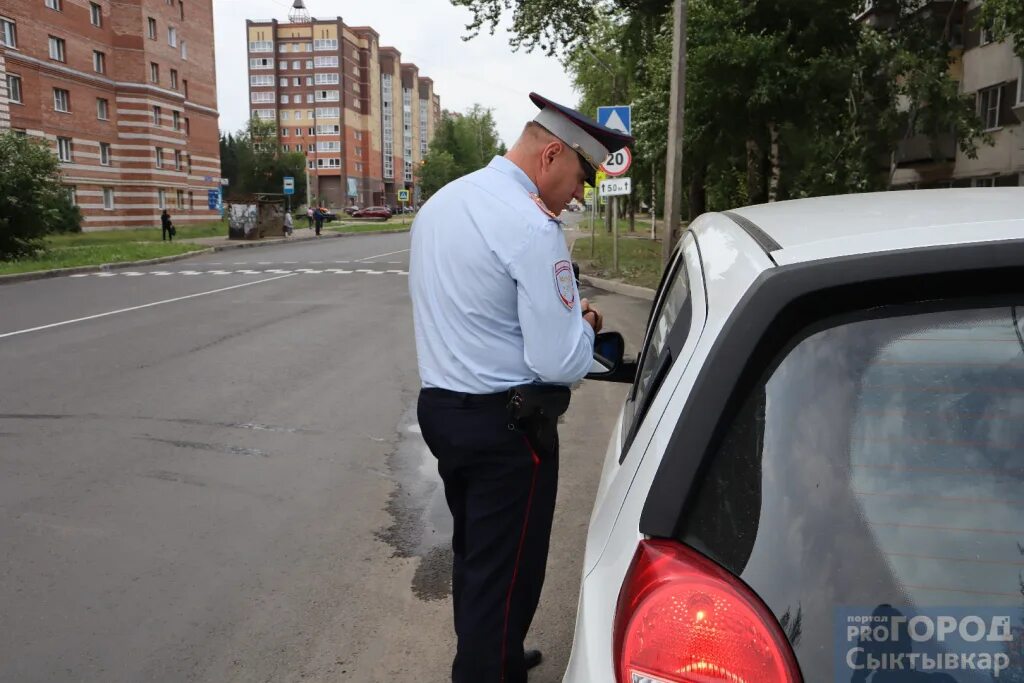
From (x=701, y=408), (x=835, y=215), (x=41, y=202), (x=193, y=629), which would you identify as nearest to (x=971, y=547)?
(x=701, y=408)

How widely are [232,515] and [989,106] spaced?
31.4 metres

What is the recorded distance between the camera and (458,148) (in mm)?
104250

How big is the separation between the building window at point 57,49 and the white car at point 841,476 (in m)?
52.7

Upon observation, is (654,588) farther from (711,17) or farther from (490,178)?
(711,17)

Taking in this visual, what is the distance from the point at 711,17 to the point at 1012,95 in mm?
14732

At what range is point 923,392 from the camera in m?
1.30

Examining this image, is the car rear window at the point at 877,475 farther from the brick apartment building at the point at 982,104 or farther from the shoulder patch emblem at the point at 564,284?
the brick apartment building at the point at 982,104

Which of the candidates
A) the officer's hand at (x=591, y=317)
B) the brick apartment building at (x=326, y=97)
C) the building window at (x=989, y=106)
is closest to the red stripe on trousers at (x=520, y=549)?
the officer's hand at (x=591, y=317)

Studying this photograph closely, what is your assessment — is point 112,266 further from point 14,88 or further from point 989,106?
point 989,106

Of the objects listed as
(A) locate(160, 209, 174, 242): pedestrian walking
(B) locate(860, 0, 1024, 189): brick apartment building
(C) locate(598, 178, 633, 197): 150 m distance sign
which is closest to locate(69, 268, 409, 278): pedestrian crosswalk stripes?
(C) locate(598, 178, 633, 197): 150 m distance sign

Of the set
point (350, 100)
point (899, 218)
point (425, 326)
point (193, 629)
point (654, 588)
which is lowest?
point (193, 629)

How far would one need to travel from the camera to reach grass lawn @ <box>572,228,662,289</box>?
746 inches

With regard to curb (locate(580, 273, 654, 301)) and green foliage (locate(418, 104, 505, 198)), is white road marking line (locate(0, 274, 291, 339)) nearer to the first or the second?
curb (locate(580, 273, 654, 301))

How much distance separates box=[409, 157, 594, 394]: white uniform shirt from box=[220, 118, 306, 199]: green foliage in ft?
295
